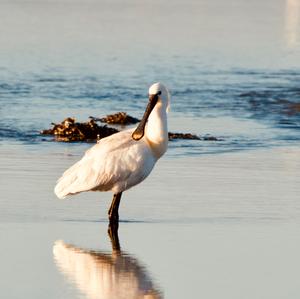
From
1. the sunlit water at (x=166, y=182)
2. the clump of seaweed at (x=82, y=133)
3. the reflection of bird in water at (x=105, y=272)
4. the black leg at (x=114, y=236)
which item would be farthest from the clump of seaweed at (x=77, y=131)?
the reflection of bird in water at (x=105, y=272)

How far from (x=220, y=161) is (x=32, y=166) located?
2299mm

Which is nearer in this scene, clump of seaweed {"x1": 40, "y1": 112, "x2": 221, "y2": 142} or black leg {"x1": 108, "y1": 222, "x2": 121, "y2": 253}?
black leg {"x1": 108, "y1": 222, "x2": 121, "y2": 253}

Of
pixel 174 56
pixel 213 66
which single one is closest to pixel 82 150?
pixel 213 66

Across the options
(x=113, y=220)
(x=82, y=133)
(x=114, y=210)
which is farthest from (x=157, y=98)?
(x=82, y=133)

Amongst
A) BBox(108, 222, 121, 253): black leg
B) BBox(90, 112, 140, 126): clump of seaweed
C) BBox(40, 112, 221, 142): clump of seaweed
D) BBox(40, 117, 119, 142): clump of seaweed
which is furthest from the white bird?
BBox(90, 112, 140, 126): clump of seaweed

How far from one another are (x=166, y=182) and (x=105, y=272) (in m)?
4.13

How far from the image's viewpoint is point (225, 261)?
10.6 meters

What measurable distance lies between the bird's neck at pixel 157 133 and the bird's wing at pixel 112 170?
140 millimetres

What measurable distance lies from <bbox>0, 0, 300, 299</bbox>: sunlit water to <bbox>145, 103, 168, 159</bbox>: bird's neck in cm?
58

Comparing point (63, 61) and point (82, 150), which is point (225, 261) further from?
point (63, 61)

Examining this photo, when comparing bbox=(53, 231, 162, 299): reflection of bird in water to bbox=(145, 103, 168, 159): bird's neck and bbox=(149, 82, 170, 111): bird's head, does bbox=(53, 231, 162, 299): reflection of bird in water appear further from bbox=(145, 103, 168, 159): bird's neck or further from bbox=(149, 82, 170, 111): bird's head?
bbox=(149, 82, 170, 111): bird's head

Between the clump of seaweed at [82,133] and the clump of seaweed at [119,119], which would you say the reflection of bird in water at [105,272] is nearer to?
the clump of seaweed at [82,133]

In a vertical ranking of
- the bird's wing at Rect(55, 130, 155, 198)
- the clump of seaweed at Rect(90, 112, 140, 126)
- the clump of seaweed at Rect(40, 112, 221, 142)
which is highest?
the bird's wing at Rect(55, 130, 155, 198)

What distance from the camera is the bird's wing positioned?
40.9 feet
